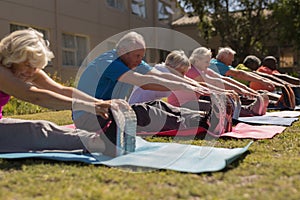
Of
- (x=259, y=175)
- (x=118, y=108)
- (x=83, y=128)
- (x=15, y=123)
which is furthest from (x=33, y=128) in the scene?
(x=259, y=175)

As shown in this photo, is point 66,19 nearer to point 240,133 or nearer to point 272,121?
point 272,121

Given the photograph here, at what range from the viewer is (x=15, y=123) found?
324 cm

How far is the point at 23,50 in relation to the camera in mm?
2906

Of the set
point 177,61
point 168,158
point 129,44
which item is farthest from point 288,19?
point 168,158

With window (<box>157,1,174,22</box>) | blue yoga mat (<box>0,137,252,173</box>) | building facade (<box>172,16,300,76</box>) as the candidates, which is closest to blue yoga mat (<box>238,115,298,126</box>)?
blue yoga mat (<box>0,137,252,173</box>)

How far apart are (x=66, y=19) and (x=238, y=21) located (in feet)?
30.4

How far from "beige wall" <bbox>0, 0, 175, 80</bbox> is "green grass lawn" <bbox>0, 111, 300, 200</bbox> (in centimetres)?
769

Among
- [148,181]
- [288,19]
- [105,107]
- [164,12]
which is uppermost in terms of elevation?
[164,12]

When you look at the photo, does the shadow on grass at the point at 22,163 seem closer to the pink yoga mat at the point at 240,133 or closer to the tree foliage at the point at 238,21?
the pink yoga mat at the point at 240,133

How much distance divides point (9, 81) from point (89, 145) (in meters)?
0.86

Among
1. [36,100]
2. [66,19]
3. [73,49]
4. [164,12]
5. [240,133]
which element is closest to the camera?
[36,100]

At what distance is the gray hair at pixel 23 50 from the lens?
291 cm

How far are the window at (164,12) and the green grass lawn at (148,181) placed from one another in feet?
53.0

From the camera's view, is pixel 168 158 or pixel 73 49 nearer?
pixel 168 158
